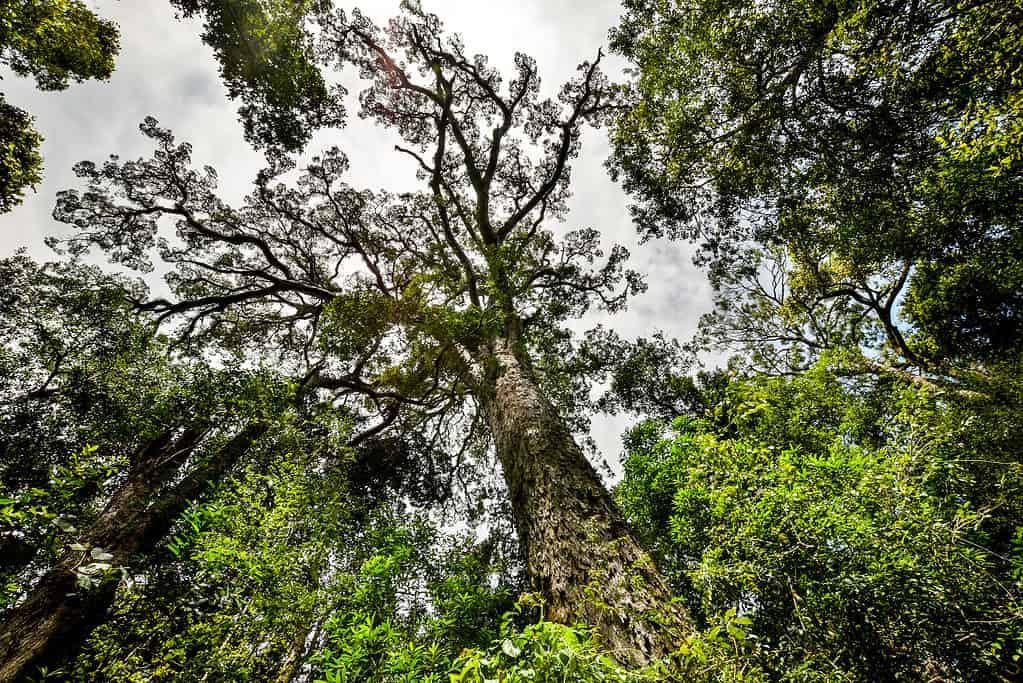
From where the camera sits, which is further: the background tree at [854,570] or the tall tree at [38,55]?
the tall tree at [38,55]

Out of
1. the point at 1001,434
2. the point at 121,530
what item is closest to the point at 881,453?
the point at 1001,434

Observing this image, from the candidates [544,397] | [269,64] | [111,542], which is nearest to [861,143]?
[544,397]

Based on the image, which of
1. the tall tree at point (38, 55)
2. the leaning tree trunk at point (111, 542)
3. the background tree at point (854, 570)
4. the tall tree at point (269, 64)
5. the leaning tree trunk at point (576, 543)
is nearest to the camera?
the background tree at point (854, 570)

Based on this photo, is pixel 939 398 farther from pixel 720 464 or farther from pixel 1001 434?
pixel 720 464

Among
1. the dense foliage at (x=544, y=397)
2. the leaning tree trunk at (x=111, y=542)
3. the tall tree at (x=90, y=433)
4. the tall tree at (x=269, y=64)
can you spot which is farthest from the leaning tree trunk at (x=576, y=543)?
the tall tree at (x=269, y=64)

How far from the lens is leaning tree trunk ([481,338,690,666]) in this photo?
2549 millimetres

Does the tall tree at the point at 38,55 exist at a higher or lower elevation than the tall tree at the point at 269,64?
lower

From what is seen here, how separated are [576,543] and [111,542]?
4.84 m

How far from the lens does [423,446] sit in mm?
10750

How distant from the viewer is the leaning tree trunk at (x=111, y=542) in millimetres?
3289

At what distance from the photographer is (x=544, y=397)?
6.07 meters

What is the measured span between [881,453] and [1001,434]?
4165 millimetres

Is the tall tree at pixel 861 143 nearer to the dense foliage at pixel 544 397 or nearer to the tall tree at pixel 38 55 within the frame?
the dense foliage at pixel 544 397

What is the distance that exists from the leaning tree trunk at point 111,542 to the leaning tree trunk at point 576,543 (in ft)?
9.91
